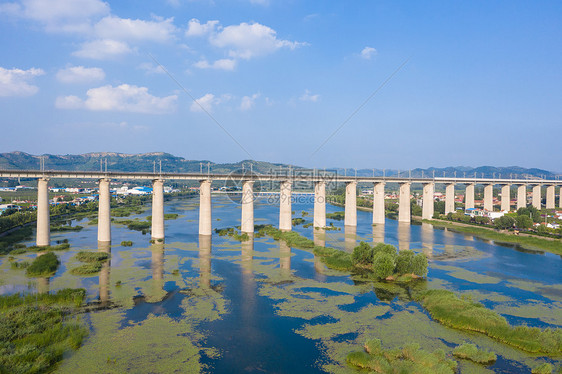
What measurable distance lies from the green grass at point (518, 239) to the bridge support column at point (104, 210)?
5334cm

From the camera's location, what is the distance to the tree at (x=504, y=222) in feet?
197

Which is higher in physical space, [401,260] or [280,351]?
[401,260]

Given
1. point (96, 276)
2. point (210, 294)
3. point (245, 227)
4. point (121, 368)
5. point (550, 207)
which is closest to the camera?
point (121, 368)

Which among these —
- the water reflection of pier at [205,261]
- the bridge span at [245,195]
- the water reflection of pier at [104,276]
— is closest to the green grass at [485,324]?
the water reflection of pier at [205,261]

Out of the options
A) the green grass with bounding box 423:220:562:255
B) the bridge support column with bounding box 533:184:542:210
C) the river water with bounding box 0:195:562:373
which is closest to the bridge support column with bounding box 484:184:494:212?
the bridge support column with bounding box 533:184:542:210

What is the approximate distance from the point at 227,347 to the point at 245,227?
34.3 metres

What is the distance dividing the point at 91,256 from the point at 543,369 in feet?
120

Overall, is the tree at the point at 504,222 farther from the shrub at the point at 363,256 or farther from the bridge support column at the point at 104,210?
the bridge support column at the point at 104,210

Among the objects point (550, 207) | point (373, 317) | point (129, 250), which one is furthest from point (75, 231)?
point (550, 207)

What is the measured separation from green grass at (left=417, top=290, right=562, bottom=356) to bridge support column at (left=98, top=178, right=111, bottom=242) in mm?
34932

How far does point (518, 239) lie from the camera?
53031mm

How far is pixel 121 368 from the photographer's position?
17.3 meters

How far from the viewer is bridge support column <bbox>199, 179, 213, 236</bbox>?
4997 cm

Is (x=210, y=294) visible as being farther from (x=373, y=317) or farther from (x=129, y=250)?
(x=129, y=250)
